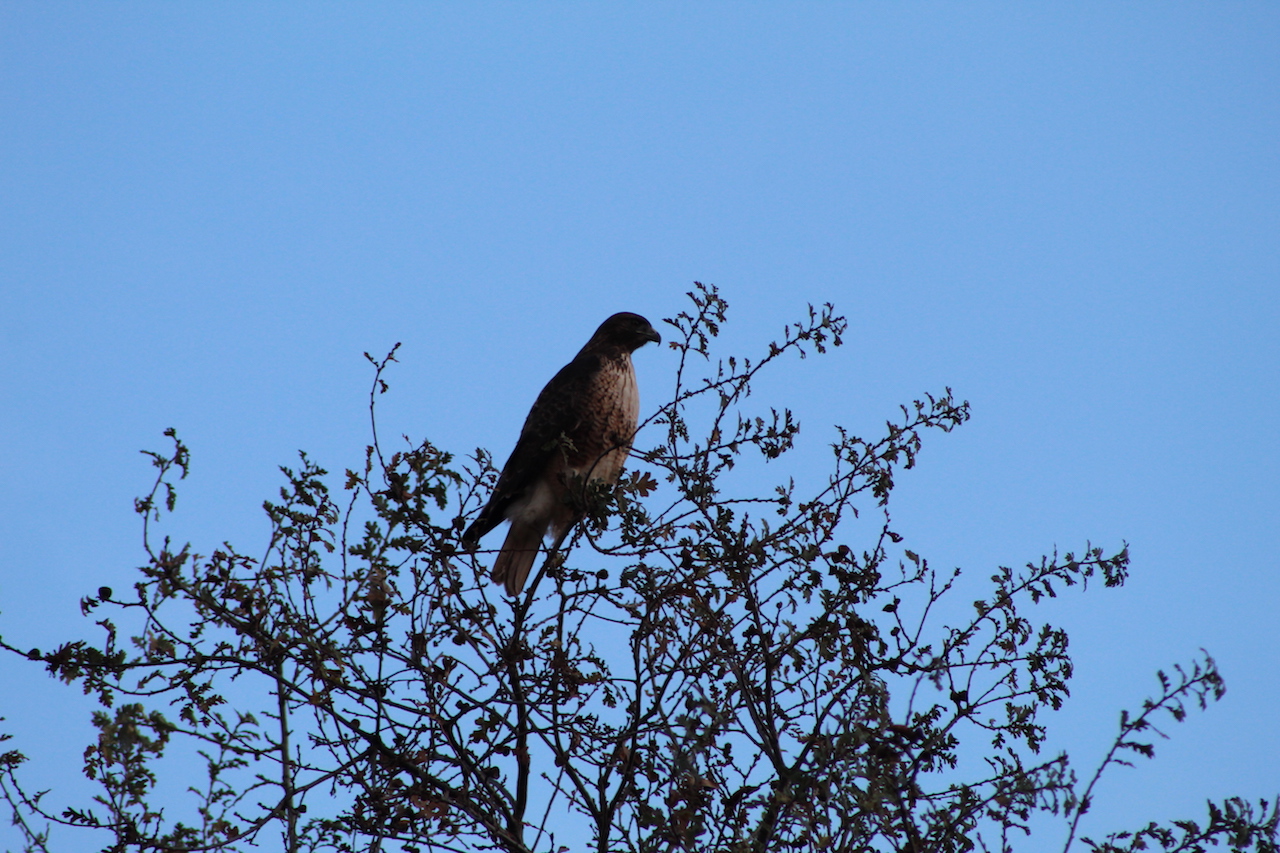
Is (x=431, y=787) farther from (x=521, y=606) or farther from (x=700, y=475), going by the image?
(x=700, y=475)

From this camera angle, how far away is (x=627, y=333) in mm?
5387

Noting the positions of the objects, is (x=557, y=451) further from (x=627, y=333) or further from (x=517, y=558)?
(x=627, y=333)

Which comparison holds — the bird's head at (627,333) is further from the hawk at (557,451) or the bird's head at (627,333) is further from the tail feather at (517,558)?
the tail feather at (517,558)

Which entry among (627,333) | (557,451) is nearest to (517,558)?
(557,451)

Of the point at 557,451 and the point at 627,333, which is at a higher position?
the point at 627,333

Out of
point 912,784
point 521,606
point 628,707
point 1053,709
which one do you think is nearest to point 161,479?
point 521,606

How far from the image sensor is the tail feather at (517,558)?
506 centimetres

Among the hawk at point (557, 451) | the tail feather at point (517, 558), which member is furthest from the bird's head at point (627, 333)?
the tail feather at point (517, 558)

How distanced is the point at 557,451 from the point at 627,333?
74 cm

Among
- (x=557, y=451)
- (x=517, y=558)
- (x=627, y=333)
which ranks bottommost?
(x=517, y=558)

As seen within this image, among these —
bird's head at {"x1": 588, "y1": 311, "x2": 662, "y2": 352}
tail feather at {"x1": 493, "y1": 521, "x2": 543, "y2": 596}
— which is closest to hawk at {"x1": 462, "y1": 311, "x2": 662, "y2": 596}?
tail feather at {"x1": 493, "y1": 521, "x2": 543, "y2": 596}

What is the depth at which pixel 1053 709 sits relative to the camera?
3.17m

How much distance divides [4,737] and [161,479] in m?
0.84

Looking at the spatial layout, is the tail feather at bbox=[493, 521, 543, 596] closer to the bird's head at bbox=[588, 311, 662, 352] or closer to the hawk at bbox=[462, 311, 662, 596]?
the hawk at bbox=[462, 311, 662, 596]
